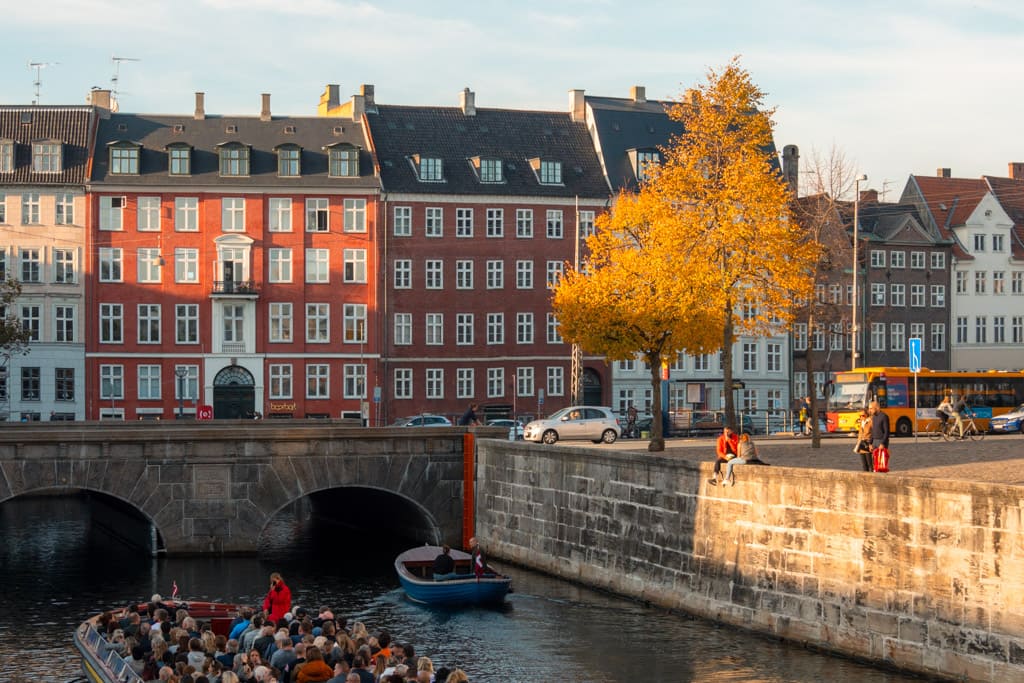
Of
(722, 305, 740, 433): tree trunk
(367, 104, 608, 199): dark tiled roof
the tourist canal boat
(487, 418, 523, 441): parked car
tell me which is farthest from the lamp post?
the tourist canal boat

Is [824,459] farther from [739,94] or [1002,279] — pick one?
[1002,279]

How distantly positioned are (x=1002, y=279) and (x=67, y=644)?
259 feet

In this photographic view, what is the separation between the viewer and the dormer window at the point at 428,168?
83500 mm

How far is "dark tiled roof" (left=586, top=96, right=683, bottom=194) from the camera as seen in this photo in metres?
86.2

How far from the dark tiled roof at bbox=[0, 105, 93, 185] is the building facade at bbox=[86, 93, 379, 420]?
107 centimetres

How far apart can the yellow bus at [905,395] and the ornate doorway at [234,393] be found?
103 feet

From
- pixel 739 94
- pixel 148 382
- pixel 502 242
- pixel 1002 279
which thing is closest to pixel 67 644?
pixel 739 94

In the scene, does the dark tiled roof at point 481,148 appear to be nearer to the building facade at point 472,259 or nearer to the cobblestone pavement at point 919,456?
the building facade at point 472,259

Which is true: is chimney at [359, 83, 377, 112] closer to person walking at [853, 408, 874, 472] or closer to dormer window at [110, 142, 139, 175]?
dormer window at [110, 142, 139, 175]

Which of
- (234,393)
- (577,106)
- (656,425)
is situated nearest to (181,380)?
(234,393)

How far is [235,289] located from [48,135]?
13.2 m

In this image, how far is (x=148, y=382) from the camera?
3152 inches

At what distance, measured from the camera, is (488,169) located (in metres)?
84.6

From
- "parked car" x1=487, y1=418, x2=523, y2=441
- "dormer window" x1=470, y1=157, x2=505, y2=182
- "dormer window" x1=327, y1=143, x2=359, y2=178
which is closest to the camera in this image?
"parked car" x1=487, y1=418, x2=523, y2=441
